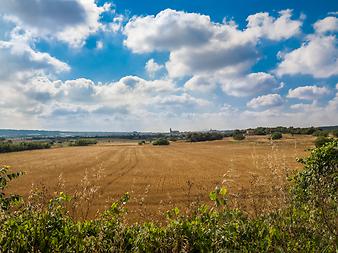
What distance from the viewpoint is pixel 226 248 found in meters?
4.59

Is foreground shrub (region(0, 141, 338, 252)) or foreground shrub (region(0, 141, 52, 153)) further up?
foreground shrub (region(0, 141, 338, 252))

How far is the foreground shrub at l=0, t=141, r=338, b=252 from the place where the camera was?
4691 millimetres

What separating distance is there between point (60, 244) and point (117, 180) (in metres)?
33.5

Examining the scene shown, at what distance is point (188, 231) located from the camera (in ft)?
17.6

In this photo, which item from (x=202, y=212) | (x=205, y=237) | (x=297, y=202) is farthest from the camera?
(x=297, y=202)

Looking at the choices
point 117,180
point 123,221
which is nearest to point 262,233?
point 123,221

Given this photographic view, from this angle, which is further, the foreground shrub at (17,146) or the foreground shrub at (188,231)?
the foreground shrub at (17,146)

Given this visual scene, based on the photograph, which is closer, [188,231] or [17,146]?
[188,231]

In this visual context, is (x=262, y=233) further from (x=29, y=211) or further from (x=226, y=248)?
(x=29, y=211)

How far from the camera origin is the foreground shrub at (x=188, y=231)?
15.4ft

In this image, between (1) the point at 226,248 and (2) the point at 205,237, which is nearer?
(1) the point at 226,248

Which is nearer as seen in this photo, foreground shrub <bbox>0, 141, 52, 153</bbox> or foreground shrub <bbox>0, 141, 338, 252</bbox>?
foreground shrub <bbox>0, 141, 338, 252</bbox>

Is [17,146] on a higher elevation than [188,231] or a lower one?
lower

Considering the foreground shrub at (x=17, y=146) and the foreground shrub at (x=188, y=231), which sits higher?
the foreground shrub at (x=188, y=231)
